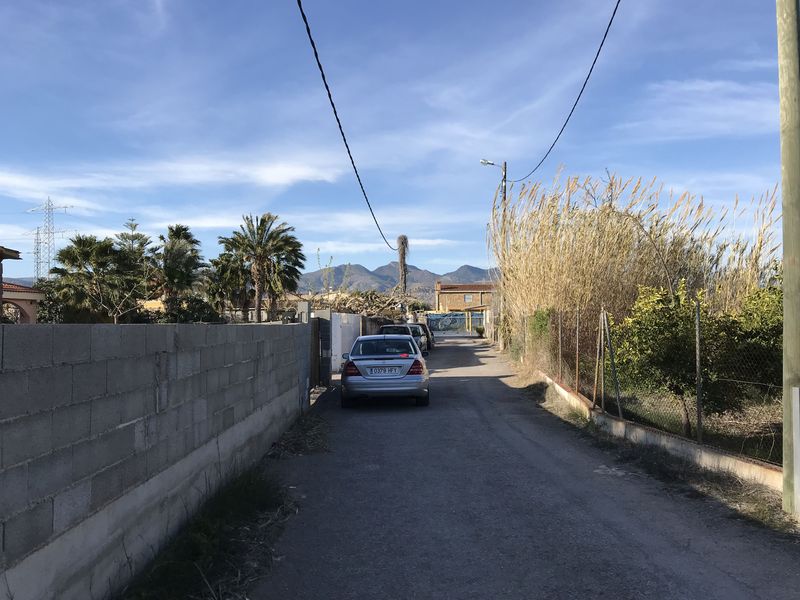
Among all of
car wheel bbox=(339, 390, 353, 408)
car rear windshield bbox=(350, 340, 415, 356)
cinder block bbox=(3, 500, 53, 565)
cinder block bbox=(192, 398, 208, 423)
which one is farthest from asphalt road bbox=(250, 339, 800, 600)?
car rear windshield bbox=(350, 340, 415, 356)

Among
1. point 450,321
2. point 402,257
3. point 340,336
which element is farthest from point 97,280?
point 450,321

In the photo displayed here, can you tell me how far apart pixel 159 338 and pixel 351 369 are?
8.48 meters

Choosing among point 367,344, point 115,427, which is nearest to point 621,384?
point 367,344

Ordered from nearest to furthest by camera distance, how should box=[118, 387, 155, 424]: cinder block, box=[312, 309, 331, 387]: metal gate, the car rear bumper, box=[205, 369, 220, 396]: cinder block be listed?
box=[118, 387, 155, 424]: cinder block < box=[205, 369, 220, 396]: cinder block < the car rear bumper < box=[312, 309, 331, 387]: metal gate

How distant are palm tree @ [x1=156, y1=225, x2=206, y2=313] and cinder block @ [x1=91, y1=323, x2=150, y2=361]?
3202cm

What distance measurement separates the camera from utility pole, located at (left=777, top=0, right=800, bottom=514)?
594 cm

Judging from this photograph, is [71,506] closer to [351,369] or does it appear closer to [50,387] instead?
[50,387]

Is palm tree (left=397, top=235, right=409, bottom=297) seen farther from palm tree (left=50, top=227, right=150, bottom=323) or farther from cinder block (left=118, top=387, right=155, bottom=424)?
cinder block (left=118, top=387, right=155, bottom=424)

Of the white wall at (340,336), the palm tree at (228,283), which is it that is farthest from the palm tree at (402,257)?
the white wall at (340,336)

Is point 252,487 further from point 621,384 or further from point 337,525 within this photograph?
point 621,384

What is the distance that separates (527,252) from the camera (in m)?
20.0

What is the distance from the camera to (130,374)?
14.5 ft

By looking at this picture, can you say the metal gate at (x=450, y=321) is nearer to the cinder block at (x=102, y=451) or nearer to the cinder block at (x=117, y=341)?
the cinder block at (x=117, y=341)

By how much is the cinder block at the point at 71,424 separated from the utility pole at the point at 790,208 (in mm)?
5471
